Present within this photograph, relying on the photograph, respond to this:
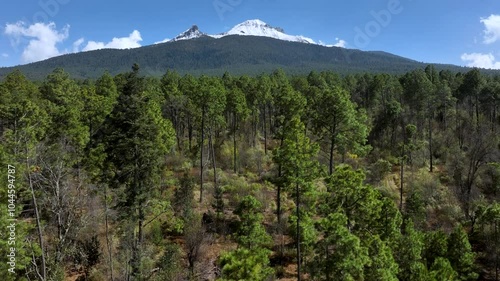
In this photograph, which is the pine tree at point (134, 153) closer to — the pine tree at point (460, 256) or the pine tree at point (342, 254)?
the pine tree at point (342, 254)

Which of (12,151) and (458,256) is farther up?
(12,151)

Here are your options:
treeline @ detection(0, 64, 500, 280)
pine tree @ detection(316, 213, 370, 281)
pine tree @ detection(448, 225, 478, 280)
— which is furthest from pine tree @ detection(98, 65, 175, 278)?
pine tree @ detection(448, 225, 478, 280)

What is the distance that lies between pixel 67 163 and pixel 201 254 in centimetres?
1103

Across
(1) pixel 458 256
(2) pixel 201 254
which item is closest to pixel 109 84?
(2) pixel 201 254

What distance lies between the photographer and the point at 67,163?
24.0 metres

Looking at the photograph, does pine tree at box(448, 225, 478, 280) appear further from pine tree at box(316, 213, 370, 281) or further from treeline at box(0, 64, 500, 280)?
pine tree at box(316, 213, 370, 281)

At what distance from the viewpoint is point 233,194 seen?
1542 inches

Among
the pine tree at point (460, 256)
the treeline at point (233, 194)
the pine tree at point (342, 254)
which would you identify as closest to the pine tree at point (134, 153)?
the treeline at point (233, 194)

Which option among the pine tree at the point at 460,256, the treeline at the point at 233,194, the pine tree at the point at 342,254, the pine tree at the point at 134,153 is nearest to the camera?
the pine tree at the point at 342,254

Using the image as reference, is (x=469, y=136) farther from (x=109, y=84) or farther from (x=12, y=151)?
(x=12, y=151)

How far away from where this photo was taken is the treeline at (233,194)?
Result: 19078mm

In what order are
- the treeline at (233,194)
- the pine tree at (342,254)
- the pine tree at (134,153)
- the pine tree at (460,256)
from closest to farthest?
the pine tree at (342,254) → the treeline at (233,194) → the pine tree at (134,153) → the pine tree at (460,256)

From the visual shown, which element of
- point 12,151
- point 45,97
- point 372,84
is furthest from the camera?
point 372,84

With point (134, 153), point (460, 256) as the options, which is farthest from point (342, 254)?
point (460, 256)
